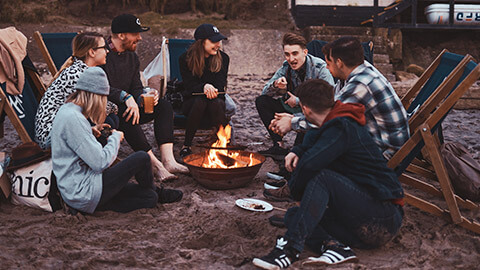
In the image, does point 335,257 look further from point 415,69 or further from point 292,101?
point 415,69

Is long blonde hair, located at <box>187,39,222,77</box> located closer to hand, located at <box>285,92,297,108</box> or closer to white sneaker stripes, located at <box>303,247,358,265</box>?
hand, located at <box>285,92,297,108</box>

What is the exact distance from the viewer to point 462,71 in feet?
11.6

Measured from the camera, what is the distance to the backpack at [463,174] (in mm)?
3785

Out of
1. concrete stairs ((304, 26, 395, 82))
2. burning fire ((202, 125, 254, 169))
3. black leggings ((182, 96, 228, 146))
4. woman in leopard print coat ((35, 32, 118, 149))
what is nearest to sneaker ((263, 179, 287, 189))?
burning fire ((202, 125, 254, 169))

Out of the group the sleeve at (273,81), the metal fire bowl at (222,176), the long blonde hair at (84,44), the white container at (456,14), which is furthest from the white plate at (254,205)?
the white container at (456,14)

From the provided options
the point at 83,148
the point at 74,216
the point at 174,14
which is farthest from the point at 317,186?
the point at 174,14

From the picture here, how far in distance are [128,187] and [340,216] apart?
5.79ft

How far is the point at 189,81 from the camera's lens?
5.40 meters

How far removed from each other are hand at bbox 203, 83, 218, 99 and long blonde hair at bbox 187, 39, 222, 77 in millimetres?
257

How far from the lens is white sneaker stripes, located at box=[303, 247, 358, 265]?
266 cm

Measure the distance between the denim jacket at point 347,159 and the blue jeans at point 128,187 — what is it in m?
1.32

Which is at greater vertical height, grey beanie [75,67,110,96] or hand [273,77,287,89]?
grey beanie [75,67,110,96]

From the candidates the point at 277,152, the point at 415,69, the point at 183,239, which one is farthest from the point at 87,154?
the point at 415,69

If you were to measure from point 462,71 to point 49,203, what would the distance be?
3319 millimetres
